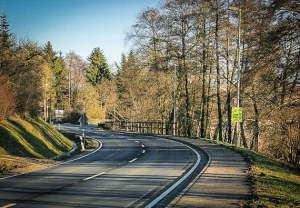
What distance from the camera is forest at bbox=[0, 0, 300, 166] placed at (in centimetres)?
1806

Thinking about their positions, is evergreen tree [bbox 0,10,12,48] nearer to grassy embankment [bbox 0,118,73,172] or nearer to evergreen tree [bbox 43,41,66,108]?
grassy embankment [bbox 0,118,73,172]

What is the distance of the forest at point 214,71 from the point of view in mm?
18062

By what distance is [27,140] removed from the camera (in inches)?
982

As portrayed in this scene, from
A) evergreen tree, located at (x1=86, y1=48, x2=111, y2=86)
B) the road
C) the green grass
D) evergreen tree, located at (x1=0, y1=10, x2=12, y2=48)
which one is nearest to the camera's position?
A: the road

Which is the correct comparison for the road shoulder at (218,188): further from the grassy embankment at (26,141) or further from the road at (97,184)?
the grassy embankment at (26,141)

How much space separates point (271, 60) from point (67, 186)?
483 inches

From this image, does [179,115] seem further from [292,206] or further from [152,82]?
[292,206]

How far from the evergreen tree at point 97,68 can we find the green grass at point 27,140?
59.4 m

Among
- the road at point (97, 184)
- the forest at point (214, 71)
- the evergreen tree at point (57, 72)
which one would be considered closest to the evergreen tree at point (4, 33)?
the forest at point (214, 71)

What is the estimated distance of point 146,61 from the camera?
3928 centimetres

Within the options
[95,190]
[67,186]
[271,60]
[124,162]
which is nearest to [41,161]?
[124,162]

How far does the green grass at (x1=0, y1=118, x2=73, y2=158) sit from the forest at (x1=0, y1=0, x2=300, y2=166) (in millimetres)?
1199

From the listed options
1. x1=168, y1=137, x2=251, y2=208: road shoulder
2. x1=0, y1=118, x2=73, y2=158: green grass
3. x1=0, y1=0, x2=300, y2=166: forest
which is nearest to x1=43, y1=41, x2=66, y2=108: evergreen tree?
x1=0, y1=0, x2=300, y2=166: forest

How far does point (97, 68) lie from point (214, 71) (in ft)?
203
